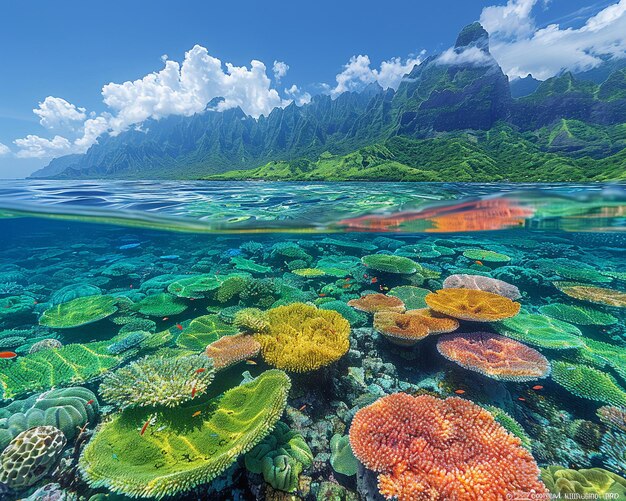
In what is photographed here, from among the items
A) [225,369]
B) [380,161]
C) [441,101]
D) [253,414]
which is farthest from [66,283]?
[441,101]

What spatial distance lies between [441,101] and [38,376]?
6786 inches

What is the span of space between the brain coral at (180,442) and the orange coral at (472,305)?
3765 millimetres

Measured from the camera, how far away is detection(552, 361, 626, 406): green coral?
13.7ft

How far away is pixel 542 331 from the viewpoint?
5.74 m

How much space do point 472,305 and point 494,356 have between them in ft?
4.80

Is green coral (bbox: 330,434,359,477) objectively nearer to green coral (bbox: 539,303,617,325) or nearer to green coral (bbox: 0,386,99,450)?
green coral (bbox: 0,386,99,450)

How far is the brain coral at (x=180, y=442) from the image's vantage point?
8.34 ft

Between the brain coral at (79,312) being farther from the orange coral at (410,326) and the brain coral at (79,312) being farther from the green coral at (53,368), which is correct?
the orange coral at (410,326)

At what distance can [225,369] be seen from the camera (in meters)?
4.23

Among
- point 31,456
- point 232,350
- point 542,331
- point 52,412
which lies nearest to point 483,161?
point 542,331

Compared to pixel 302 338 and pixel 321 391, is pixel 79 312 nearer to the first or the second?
pixel 302 338

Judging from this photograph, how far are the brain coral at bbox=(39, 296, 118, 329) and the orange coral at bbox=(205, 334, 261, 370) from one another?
4.05 meters

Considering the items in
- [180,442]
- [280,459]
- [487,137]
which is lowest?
[280,459]

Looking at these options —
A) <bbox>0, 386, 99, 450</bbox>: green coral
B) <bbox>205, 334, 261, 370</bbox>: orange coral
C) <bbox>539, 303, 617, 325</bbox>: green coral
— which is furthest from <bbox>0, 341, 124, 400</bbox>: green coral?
<bbox>539, 303, 617, 325</bbox>: green coral
